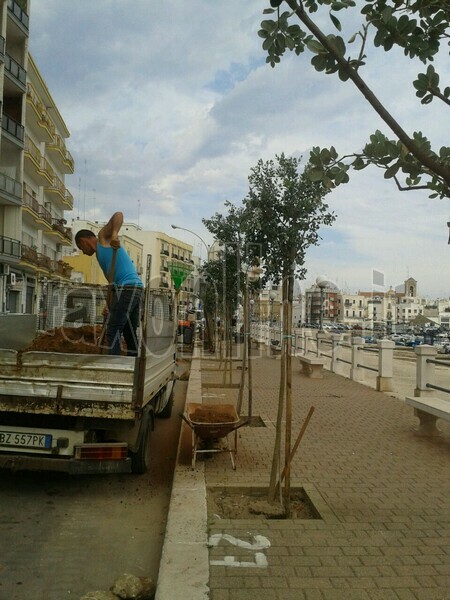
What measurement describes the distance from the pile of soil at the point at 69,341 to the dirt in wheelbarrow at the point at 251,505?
6.57 ft

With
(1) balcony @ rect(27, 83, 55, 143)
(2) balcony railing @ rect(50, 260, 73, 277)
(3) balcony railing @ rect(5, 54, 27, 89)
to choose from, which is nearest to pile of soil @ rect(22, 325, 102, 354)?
(3) balcony railing @ rect(5, 54, 27, 89)

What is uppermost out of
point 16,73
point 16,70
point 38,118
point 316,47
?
point 16,70

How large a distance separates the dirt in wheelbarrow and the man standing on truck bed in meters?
1.85

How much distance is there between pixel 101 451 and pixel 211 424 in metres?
1.19

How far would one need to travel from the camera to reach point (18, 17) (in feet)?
97.2

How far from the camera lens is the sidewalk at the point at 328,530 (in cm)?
307

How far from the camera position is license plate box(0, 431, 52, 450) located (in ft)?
14.8

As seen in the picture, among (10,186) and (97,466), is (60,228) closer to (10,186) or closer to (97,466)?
(10,186)

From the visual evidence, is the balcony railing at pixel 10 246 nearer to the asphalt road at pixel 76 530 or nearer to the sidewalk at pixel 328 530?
the sidewalk at pixel 328 530

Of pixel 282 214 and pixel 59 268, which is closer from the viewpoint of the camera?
pixel 282 214

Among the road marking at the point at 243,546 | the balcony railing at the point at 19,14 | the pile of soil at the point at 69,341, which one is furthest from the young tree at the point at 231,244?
the balcony railing at the point at 19,14

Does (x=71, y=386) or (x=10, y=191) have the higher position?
(x=10, y=191)

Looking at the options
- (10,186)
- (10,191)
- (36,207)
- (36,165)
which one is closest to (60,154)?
(36,165)

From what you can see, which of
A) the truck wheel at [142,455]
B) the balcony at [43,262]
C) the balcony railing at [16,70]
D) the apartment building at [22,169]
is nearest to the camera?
the truck wheel at [142,455]
